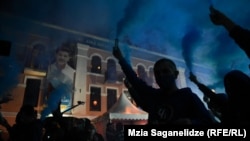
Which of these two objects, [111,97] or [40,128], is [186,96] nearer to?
[40,128]

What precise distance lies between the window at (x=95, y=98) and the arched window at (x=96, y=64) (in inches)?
55.6

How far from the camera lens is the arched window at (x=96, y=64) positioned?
14039 mm

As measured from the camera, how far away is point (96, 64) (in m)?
14.3

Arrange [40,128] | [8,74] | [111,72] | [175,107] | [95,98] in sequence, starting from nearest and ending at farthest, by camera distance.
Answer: [175,107] < [40,128] < [8,74] < [95,98] < [111,72]

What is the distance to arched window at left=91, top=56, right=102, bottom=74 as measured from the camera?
14.0 metres

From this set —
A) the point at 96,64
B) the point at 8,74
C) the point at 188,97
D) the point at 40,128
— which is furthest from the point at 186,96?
the point at 96,64

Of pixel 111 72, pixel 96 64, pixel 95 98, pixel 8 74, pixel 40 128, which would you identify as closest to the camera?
pixel 40 128

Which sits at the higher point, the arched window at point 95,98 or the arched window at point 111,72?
the arched window at point 111,72

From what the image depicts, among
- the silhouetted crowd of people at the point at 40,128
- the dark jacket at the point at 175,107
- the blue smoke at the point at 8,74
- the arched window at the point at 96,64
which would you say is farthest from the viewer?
the arched window at the point at 96,64

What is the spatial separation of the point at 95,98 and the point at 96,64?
267 cm

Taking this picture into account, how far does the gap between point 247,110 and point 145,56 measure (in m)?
15.1

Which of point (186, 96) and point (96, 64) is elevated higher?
point (96, 64)

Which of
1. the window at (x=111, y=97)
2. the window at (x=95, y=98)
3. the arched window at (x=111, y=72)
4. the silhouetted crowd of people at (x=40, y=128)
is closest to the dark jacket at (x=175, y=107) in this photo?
the silhouetted crowd of people at (x=40, y=128)

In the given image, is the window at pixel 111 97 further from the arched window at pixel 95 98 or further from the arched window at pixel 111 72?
the arched window at pixel 111 72
